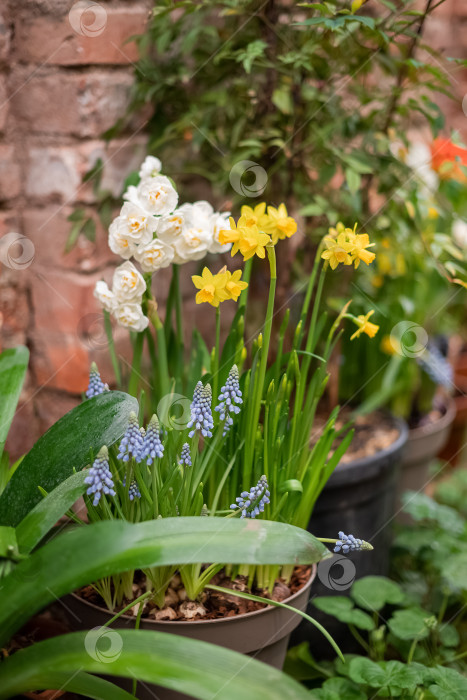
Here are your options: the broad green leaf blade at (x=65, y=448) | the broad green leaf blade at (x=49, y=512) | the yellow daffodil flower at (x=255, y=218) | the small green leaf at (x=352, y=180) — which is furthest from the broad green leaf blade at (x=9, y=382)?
the small green leaf at (x=352, y=180)

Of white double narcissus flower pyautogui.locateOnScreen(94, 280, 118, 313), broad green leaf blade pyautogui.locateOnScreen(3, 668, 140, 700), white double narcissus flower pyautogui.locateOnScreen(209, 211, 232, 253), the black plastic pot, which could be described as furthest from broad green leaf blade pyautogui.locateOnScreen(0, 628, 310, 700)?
the black plastic pot

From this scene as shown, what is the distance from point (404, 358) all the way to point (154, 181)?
3.24 ft

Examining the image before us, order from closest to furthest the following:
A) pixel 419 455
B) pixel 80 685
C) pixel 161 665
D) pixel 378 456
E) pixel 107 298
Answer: pixel 161 665 < pixel 80 685 < pixel 107 298 < pixel 378 456 < pixel 419 455

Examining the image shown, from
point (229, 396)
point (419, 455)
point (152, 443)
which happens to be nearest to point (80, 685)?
point (152, 443)

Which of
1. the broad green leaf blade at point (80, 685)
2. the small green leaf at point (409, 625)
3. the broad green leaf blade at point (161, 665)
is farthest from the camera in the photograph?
the small green leaf at point (409, 625)

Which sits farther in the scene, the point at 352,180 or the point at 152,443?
the point at 352,180

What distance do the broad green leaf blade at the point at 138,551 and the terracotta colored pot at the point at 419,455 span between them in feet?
3.57

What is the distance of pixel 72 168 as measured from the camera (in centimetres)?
126

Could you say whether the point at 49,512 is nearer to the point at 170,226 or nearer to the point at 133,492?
the point at 133,492

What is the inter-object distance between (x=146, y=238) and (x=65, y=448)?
308 mm

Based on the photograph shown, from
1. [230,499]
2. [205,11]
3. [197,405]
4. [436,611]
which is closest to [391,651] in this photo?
[436,611]

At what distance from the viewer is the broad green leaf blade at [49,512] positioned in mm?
793

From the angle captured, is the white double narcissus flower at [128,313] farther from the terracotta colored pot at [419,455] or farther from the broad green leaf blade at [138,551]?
the terracotta colored pot at [419,455]

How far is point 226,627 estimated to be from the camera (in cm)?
86
